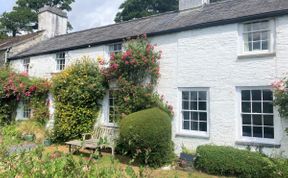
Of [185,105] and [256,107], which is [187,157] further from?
[256,107]

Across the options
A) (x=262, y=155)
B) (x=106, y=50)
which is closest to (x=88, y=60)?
(x=106, y=50)

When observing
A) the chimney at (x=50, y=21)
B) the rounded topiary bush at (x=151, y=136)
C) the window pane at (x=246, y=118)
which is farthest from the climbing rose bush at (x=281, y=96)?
the chimney at (x=50, y=21)

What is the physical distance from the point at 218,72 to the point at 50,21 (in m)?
17.9

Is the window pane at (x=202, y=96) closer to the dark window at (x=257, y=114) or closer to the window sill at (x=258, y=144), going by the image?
the dark window at (x=257, y=114)

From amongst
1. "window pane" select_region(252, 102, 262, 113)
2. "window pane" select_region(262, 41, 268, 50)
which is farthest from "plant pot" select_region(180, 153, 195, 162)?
"window pane" select_region(262, 41, 268, 50)

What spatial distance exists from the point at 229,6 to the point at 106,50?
269 inches

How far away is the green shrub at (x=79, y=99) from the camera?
13.5 meters

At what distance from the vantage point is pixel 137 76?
1266cm

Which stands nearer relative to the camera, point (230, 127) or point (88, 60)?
point (230, 127)

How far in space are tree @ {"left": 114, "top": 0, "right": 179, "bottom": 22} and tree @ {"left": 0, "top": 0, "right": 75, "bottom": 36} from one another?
45.0 feet

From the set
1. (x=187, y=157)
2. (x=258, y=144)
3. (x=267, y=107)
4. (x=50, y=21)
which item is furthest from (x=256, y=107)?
(x=50, y=21)

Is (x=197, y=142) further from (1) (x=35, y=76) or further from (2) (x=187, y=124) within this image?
(1) (x=35, y=76)

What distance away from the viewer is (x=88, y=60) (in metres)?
14.8

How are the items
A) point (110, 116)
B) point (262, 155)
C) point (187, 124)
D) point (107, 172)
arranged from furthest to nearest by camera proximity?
point (110, 116), point (187, 124), point (262, 155), point (107, 172)
